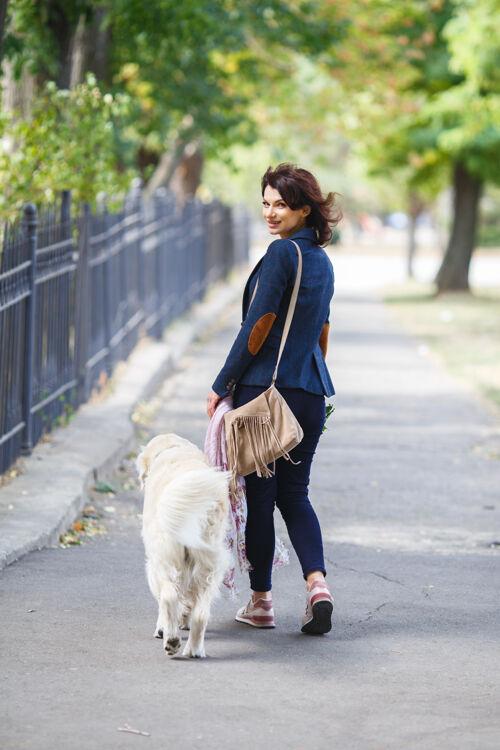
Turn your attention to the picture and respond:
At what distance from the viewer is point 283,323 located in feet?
16.2

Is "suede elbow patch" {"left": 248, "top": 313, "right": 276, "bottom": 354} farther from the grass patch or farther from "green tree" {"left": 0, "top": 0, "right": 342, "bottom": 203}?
the grass patch

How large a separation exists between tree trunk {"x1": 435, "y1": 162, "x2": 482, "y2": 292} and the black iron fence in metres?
11.9

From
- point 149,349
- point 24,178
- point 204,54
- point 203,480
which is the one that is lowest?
point 149,349

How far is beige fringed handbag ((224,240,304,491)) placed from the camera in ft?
15.8

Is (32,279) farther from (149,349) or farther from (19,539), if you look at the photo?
(149,349)

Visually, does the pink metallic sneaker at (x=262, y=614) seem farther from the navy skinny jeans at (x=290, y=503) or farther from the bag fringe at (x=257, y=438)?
the bag fringe at (x=257, y=438)

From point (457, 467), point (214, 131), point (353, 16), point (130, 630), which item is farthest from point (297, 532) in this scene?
point (353, 16)

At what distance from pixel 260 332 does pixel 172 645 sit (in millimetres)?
1295

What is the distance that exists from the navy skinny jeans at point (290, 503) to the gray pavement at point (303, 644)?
1.02 ft

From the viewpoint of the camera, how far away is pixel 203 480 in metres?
4.34

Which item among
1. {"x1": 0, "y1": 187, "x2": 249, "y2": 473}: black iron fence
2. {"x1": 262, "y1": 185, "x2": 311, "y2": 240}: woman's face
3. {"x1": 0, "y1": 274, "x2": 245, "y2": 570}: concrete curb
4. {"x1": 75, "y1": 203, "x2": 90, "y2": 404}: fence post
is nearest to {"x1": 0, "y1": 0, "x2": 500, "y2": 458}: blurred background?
{"x1": 0, "y1": 187, "x2": 249, "y2": 473}: black iron fence

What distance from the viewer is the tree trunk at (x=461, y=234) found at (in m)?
27.4

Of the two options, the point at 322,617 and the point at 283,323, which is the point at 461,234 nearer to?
the point at 283,323

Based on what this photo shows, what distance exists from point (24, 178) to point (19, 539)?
531 cm
